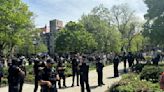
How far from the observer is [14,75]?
13109 millimetres

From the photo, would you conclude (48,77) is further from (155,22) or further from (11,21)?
(11,21)

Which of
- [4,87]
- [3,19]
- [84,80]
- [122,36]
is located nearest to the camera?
[84,80]

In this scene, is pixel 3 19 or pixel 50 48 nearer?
pixel 3 19

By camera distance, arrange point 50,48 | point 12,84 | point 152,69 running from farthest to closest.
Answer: point 50,48, point 152,69, point 12,84

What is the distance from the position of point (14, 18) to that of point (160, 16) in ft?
55.9

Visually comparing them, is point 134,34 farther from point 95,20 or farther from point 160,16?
point 160,16

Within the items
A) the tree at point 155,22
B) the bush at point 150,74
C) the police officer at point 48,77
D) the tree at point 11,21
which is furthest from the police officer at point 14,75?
the tree at point 11,21

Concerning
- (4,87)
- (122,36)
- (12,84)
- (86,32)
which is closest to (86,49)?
(86,32)

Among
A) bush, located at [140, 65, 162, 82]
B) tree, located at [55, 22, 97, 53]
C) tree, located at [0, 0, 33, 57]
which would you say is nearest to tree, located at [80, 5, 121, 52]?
tree, located at [55, 22, 97, 53]

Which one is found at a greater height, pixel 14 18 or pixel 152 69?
pixel 14 18

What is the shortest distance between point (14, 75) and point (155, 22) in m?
30.2

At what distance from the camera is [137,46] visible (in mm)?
110375

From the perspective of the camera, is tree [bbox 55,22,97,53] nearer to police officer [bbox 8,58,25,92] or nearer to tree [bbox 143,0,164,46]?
tree [bbox 143,0,164,46]

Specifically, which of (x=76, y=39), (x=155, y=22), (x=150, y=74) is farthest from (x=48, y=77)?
(x=76, y=39)
